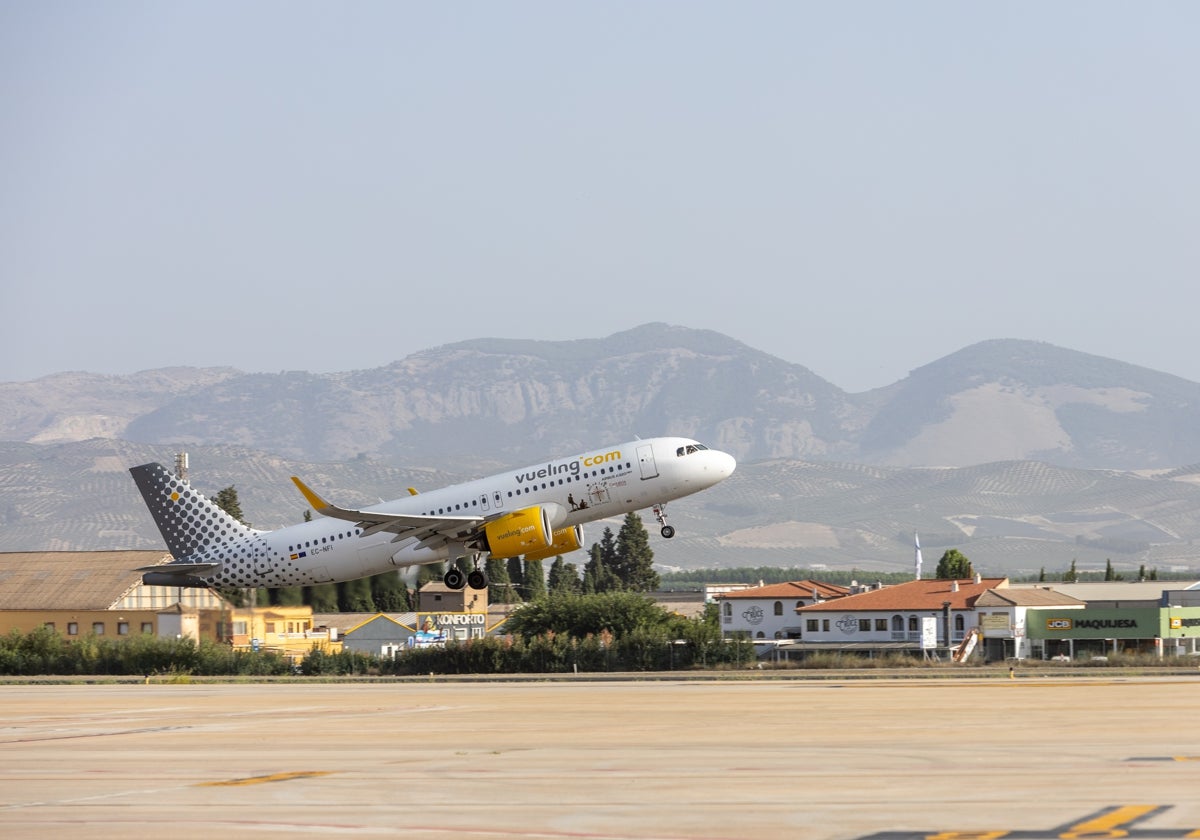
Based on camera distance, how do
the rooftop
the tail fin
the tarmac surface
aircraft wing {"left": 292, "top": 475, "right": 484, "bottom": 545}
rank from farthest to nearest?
1. the rooftop
2. the tail fin
3. aircraft wing {"left": 292, "top": 475, "right": 484, "bottom": 545}
4. the tarmac surface

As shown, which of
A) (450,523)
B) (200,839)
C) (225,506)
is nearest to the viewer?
(200,839)

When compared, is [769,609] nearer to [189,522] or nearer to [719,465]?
[189,522]

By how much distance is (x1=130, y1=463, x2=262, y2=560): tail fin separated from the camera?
257 feet

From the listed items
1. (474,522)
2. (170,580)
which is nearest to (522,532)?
(474,522)

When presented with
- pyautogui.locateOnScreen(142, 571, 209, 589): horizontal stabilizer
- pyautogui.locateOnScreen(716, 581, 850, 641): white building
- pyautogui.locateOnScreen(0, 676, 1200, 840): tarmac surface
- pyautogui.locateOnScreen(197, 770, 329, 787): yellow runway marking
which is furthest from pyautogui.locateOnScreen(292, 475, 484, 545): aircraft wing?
pyautogui.locateOnScreen(716, 581, 850, 641): white building

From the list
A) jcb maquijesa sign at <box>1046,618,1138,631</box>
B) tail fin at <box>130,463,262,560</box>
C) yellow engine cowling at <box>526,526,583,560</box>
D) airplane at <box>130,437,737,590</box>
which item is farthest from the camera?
jcb maquijesa sign at <box>1046,618,1138,631</box>

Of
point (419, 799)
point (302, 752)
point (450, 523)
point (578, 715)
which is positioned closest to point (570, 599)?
point (450, 523)

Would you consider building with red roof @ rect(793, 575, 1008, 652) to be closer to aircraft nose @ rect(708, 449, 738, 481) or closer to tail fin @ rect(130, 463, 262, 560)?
tail fin @ rect(130, 463, 262, 560)

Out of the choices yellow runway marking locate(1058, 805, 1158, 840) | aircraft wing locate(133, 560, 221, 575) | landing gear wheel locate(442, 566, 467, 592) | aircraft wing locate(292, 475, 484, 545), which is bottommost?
yellow runway marking locate(1058, 805, 1158, 840)

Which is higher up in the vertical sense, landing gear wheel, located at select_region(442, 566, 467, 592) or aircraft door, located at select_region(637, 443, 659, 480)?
aircraft door, located at select_region(637, 443, 659, 480)

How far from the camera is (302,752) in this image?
3778 centimetres

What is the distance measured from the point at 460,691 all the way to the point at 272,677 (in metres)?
16.2

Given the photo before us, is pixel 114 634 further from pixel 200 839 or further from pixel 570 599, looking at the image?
pixel 200 839

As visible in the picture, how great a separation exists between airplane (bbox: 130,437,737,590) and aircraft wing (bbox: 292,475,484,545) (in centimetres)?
4
